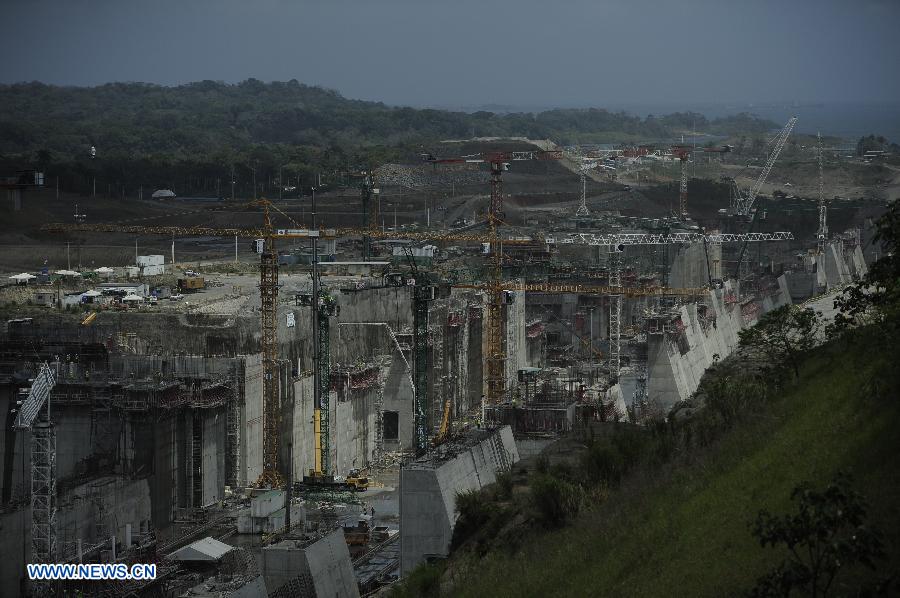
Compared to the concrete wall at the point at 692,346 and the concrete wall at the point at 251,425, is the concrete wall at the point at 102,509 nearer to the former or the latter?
the concrete wall at the point at 251,425

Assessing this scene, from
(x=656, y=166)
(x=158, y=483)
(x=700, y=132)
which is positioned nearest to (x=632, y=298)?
(x=158, y=483)

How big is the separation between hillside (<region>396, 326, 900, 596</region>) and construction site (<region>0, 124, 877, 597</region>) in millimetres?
7166

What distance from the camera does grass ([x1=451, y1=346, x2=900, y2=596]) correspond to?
13.6m

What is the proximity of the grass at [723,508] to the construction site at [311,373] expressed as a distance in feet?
25.4

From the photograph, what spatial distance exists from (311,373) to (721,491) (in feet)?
92.4

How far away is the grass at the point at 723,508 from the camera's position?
44.8ft

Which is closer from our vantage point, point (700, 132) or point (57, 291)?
point (57, 291)

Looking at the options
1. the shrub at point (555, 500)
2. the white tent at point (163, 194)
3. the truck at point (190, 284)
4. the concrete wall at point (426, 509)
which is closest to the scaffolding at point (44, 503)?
the concrete wall at point (426, 509)

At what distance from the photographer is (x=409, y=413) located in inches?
1738

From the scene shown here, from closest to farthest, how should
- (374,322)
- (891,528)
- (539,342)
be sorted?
(891,528) < (374,322) < (539,342)

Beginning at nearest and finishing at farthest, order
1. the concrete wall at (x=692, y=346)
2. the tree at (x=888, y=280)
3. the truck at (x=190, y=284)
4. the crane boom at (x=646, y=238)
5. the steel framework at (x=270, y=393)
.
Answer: the tree at (x=888, y=280) < the steel framework at (x=270, y=393) < the concrete wall at (x=692, y=346) < the truck at (x=190, y=284) < the crane boom at (x=646, y=238)

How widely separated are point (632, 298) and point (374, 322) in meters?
16.2

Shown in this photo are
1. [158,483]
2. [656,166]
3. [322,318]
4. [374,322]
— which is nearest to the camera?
[158,483]

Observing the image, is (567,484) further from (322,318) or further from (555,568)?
(322,318)
